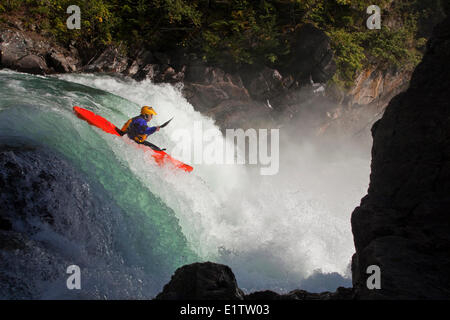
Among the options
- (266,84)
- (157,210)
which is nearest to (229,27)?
(266,84)

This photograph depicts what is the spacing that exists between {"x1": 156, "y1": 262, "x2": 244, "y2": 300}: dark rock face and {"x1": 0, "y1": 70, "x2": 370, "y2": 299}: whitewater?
752mm

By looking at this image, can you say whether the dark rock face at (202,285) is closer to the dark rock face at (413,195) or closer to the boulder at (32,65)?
the dark rock face at (413,195)

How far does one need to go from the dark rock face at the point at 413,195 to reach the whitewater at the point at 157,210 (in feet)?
7.93

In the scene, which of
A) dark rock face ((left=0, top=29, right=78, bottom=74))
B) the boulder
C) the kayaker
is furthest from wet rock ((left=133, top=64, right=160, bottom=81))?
the kayaker

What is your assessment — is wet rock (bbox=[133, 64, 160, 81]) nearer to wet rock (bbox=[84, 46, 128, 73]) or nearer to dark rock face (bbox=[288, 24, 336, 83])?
wet rock (bbox=[84, 46, 128, 73])

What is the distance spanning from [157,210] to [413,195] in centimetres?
343

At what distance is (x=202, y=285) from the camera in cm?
265

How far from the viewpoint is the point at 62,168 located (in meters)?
3.76

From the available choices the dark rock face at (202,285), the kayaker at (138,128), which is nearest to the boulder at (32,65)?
the kayaker at (138,128)

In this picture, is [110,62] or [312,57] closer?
[110,62]

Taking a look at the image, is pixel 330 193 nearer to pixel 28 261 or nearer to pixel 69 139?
pixel 69 139

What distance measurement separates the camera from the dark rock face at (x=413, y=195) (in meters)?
2.55

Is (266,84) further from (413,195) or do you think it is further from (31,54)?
(413,195)

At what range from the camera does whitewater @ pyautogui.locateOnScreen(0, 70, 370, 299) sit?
12.8 feet
